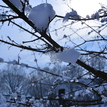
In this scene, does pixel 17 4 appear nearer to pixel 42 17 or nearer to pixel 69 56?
pixel 42 17

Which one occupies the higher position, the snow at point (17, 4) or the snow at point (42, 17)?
the snow at point (17, 4)

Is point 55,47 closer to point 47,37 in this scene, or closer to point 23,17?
point 47,37

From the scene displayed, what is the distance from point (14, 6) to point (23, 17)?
0.34ft

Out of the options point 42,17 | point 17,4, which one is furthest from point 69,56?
point 17,4

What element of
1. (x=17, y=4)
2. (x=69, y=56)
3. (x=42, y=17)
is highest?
(x=17, y=4)

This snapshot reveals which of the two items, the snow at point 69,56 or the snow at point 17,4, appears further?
the snow at point 17,4

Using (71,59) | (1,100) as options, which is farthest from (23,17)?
(1,100)

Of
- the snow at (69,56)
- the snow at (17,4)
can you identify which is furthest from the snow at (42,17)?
the snow at (69,56)

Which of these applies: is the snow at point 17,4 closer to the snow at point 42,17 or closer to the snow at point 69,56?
the snow at point 42,17

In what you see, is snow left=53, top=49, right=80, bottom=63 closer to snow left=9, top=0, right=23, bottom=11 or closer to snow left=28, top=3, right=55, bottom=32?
snow left=28, top=3, right=55, bottom=32

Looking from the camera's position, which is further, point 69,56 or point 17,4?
point 17,4

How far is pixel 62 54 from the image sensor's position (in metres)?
1.06

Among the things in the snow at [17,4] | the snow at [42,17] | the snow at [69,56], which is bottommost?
the snow at [69,56]

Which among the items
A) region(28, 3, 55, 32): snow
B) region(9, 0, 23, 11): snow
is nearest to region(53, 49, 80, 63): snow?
region(28, 3, 55, 32): snow
